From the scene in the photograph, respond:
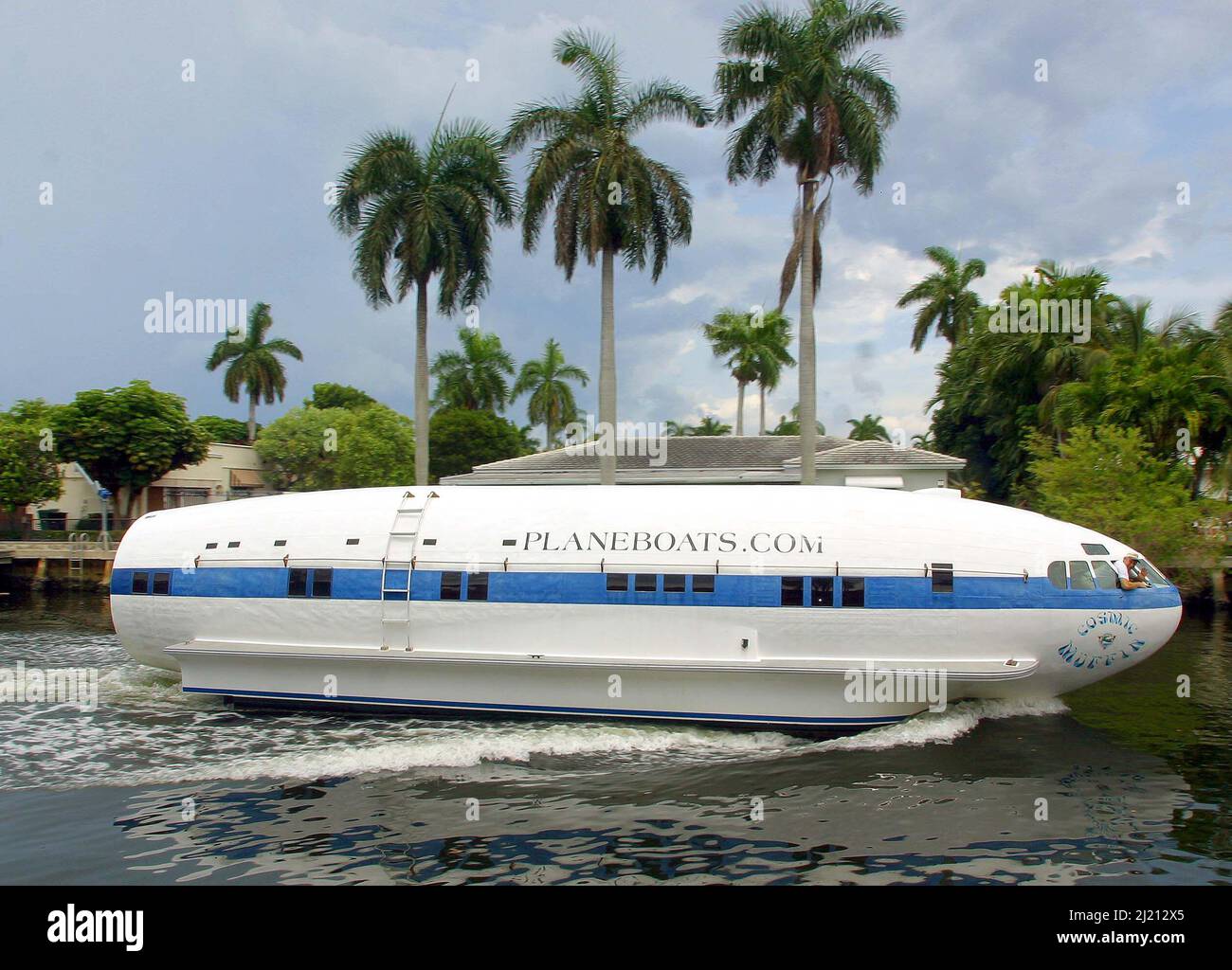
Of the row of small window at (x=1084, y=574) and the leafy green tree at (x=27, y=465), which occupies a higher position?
the leafy green tree at (x=27, y=465)

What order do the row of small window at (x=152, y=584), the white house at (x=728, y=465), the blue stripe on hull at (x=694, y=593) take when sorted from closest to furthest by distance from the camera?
the blue stripe on hull at (x=694, y=593) < the row of small window at (x=152, y=584) < the white house at (x=728, y=465)

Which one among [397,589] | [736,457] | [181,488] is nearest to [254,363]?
[181,488]

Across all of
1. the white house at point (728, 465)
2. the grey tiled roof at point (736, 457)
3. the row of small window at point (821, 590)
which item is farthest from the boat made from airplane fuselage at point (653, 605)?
the grey tiled roof at point (736, 457)

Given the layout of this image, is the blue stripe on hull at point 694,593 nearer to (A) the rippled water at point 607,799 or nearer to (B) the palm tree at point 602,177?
(A) the rippled water at point 607,799

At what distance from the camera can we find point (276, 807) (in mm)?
12898

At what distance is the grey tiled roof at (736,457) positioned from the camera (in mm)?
40219

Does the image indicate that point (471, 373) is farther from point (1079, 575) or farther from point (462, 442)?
point (1079, 575)

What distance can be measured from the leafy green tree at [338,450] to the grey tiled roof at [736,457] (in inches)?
502

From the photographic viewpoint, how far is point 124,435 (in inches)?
1912

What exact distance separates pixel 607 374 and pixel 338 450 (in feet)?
106
